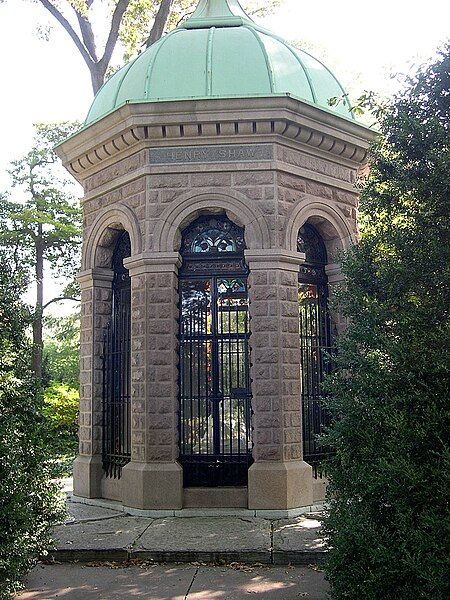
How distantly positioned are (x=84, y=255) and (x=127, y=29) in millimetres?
10119

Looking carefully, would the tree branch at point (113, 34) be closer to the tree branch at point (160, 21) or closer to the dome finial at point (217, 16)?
the tree branch at point (160, 21)

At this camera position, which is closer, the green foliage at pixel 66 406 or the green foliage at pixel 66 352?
the green foliage at pixel 66 406

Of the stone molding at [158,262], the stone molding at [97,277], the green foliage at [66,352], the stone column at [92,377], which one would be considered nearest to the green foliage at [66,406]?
the green foliage at [66,352]

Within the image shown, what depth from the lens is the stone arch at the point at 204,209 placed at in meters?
8.17

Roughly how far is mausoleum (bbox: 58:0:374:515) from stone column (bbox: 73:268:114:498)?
0.09 ft

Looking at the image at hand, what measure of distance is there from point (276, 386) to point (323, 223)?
249 centimetres

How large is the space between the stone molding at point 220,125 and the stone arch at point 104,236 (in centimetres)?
77

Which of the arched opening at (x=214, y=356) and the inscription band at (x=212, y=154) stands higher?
the inscription band at (x=212, y=154)

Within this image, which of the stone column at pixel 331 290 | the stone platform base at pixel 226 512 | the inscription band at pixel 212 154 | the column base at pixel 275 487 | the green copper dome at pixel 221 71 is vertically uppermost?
the green copper dome at pixel 221 71

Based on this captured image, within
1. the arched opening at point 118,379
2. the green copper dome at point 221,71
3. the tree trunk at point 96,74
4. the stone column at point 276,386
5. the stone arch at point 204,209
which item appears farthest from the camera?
the tree trunk at point 96,74

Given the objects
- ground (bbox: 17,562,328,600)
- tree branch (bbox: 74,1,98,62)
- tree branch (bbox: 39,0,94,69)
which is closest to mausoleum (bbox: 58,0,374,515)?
ground (bbox: 17,562,328,600)

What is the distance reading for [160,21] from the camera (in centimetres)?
1602

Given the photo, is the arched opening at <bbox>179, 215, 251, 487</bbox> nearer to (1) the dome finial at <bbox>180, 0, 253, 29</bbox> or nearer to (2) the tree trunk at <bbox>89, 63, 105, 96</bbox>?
(1) the dome finial at <bbox>180, 0, 253, 29</bbox>

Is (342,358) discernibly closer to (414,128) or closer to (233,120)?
(414,128)
